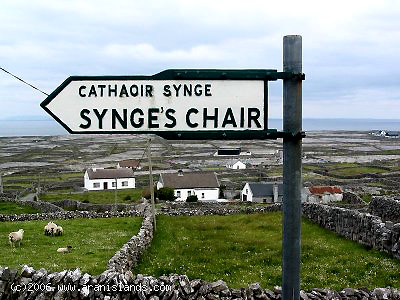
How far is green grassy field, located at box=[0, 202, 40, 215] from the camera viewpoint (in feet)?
138

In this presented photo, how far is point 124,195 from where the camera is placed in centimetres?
6575

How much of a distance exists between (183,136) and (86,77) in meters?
0.90

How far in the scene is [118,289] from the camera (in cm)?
751

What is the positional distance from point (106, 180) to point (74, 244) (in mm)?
63839

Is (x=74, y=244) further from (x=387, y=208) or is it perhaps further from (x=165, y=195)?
(x=165, y=195)

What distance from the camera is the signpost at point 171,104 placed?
3.31 metres

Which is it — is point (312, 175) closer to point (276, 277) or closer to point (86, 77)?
point (276, 277)

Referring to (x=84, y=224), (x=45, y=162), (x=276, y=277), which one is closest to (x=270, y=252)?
(x=276, y=277)

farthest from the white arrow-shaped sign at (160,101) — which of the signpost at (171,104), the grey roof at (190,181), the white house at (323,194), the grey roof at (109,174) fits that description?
the grey roof at (109,174)

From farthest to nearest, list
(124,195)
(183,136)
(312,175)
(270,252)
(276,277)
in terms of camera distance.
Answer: (312,175), (124,195), (270,252), (276,277), (183,136)

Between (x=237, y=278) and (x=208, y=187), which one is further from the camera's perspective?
(x=208, y=187)

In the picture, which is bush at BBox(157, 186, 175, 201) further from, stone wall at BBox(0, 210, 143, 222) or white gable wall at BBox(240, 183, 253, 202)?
stone wall at BBox(0, 210, 143, 222)

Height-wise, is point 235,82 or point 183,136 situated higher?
point 235,82

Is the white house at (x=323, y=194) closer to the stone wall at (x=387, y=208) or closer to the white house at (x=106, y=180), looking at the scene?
the stone wall at (x=387, y=208)
